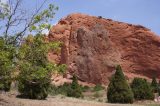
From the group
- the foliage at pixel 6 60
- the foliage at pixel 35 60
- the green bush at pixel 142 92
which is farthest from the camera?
the green bush at pixel 142 92

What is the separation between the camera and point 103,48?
73875mm

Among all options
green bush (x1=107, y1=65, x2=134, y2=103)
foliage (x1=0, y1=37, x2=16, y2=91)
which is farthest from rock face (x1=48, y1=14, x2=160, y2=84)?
foliage (x1=0, y1=37, x2=16, y2=91)

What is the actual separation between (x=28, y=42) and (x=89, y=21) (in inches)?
2249

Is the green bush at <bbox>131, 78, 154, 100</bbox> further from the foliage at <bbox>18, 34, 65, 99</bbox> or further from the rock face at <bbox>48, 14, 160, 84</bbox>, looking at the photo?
the rock face at <bbox>48, 14, 160, 84</bbox>

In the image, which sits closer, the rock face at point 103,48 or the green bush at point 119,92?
the green bush at point 119,92

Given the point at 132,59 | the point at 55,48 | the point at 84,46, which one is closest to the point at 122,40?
the point at 132,59

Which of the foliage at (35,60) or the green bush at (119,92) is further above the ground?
the foliage at (35,60)

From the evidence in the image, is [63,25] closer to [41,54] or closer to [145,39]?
[145,39]

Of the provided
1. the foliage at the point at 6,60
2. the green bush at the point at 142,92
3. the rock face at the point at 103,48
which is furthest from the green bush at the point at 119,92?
the rock face at the point at 103,48

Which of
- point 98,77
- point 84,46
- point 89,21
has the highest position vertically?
point 89,21

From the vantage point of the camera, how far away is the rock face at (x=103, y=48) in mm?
71000

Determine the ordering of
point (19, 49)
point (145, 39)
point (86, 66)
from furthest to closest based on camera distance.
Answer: point (145, 39) → point (86, 66) → point (19, 49)

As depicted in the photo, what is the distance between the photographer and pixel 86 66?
70500 mm

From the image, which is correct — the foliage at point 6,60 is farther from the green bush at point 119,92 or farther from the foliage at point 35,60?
the green bush at point 119,92
